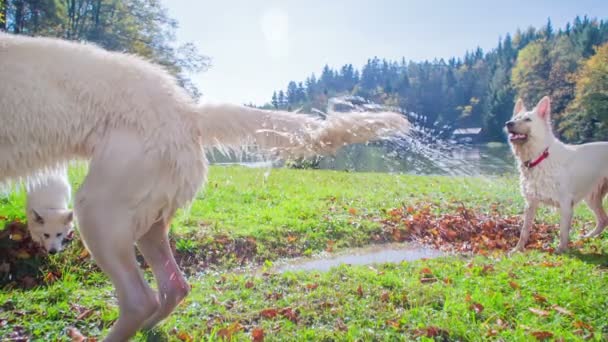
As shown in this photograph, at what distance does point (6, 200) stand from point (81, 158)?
490 cm

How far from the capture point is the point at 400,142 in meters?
2.94

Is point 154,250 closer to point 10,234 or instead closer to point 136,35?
point 10,234

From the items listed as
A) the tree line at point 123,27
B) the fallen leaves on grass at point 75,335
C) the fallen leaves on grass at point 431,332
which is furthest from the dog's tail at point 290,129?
the tree line at point 123,27

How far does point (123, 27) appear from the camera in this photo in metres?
24.0

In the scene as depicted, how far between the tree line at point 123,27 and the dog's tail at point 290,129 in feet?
65.4

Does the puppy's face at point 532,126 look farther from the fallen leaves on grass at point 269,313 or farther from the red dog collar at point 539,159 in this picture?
the fallen leaves on grass at point 269,313

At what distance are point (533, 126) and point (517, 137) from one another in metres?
0.28

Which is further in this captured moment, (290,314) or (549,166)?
(549,166)

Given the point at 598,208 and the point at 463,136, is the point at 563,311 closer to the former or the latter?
the point at 463,136

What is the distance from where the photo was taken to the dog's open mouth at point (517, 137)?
5.76 m

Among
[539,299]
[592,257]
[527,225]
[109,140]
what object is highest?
[109,140]

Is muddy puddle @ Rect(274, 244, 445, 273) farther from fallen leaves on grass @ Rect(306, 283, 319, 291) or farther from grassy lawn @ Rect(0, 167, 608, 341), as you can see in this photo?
fallen leaves on grass @ Rect(306, 283, 319, 291)

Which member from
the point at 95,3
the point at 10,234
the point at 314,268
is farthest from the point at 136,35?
the point at 314,268

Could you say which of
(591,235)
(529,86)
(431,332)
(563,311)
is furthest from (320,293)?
(529,86)
